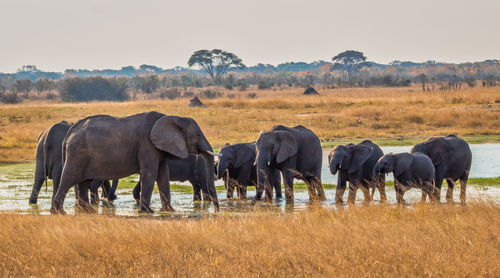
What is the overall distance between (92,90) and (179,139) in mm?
Answer: 77303

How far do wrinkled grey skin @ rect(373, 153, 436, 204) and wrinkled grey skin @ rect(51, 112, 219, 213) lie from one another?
12.9ft

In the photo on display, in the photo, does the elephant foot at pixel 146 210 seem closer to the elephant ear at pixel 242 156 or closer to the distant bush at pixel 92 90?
the elephant ear at pixel 242 156

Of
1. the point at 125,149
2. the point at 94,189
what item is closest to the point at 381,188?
the point at 125,149

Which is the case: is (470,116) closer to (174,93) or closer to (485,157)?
(485,157)

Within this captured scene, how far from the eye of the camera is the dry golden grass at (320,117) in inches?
1500

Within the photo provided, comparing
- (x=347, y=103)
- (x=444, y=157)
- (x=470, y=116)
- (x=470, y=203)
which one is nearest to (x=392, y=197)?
(x=444, y=157)

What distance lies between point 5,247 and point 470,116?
35731mm

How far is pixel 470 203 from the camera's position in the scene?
1260cm

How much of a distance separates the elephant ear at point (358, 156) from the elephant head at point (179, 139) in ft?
12.7

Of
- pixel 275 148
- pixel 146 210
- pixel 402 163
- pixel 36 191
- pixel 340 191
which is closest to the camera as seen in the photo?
pixel 146 210

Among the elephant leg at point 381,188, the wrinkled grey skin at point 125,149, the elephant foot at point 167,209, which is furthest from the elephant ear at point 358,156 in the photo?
the elephant foot at point 167,209

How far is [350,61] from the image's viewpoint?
441 ft

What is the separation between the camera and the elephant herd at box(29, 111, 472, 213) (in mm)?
14203

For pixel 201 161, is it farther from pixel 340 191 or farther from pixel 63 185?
pixel 63 185
